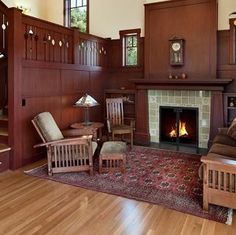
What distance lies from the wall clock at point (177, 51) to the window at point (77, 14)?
2.43m

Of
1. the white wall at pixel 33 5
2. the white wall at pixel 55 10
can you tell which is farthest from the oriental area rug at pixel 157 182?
the white wall at pixel 55 10

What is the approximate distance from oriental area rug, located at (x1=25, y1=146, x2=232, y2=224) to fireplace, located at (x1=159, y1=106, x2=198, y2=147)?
2.72ft

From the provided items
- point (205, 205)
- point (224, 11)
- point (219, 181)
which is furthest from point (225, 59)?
point (205, 205)

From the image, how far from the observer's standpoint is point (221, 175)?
276cm

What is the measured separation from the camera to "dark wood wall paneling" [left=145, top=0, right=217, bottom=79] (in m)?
5.23

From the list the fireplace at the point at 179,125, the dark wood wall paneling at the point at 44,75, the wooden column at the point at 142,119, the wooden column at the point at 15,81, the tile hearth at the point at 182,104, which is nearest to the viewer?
the wooden column at the point at 15,81

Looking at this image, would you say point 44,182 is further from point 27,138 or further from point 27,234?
point 27,234

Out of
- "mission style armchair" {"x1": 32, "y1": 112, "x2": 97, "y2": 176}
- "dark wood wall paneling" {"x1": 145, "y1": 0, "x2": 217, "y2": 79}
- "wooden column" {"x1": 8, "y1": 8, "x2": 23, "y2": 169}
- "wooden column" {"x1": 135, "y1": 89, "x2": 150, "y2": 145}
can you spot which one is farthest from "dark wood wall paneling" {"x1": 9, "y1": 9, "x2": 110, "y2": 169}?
"dark wood wall paneling" {"x1": 145, "y1": 0, "x2": 217, "y2": 79}

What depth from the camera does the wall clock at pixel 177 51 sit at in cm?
545

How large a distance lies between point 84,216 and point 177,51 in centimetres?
400

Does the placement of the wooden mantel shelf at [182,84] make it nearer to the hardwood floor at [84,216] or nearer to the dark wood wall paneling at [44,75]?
the dark wood wall paneling at [44,75]

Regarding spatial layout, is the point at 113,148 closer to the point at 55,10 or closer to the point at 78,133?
the point at 78,133

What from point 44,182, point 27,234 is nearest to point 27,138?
point 44,182

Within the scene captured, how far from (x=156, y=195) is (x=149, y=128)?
2808 millimetres
